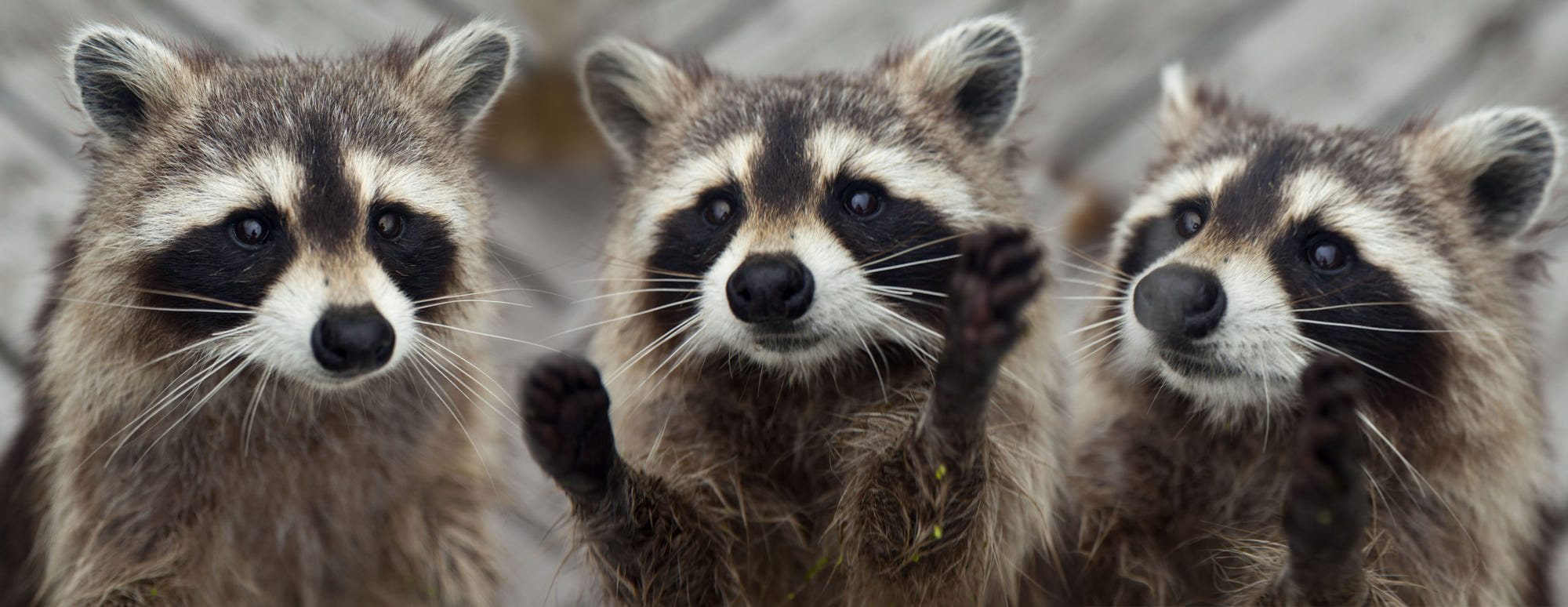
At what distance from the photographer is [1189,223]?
113 inches

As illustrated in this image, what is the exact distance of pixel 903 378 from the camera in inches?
107

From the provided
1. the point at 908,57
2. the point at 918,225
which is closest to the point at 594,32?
the point at 908,57

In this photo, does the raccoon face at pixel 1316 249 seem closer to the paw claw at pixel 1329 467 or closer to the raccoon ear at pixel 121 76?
the paw claw at pixel 1329 467

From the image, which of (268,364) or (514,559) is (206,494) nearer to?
(268,364)

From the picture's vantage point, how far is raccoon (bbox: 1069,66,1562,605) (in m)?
2.55

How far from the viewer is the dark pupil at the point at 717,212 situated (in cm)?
276

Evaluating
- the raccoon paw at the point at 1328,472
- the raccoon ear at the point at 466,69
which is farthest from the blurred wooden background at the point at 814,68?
the raccoon paw at the point at 1328,472

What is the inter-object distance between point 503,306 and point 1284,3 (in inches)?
119

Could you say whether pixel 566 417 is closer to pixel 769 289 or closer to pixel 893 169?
pixel 769 289

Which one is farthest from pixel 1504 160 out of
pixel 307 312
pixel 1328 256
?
pixel 307 312

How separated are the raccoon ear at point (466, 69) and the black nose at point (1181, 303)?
154cm

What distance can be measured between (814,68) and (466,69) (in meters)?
1.90

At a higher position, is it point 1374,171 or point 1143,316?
point 1374,171

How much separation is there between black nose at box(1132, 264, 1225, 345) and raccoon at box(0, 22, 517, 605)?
1.43 m
